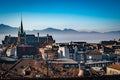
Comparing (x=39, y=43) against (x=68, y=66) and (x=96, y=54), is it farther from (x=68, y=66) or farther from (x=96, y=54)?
(x=68, y=66)

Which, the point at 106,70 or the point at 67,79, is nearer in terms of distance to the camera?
the point at 67,79

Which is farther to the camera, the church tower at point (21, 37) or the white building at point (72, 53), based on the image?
the church tower at point (21, 37)

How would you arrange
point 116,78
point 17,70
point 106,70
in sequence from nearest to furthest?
point 116,78
point 17,70
point 106,70

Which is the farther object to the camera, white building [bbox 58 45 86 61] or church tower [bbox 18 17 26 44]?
church tower [bbox 18 17 26 44]

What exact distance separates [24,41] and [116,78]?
194 feet

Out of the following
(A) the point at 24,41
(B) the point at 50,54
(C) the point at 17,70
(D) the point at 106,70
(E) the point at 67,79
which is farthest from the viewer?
(A) the point at 24,41

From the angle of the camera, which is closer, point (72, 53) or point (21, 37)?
point (72, 53)

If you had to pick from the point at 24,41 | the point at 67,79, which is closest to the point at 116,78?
the point at 67,79

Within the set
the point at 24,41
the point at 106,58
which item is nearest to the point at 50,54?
the point at 106,58

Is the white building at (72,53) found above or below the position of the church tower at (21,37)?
below

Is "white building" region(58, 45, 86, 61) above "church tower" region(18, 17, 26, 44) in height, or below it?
below

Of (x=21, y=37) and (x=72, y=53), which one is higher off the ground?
(x=21, y=37)

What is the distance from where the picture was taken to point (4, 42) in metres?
80.0

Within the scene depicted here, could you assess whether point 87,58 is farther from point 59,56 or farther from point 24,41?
point 24,41
